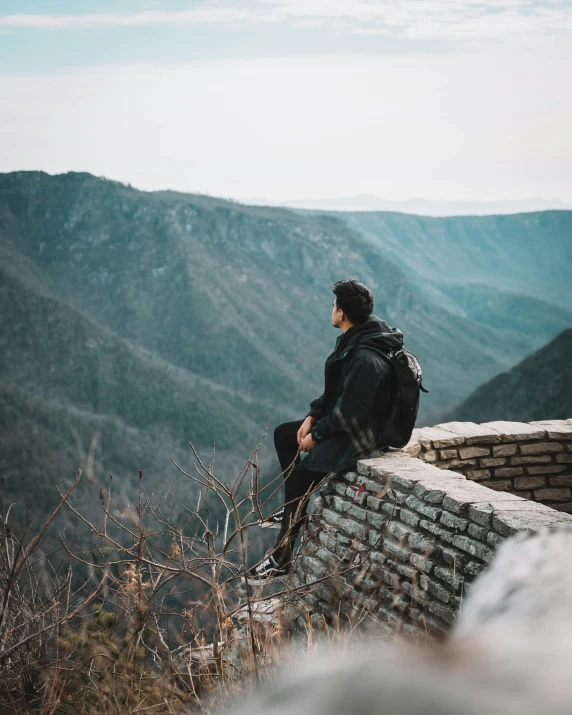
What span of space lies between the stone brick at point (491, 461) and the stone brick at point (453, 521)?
1742mm

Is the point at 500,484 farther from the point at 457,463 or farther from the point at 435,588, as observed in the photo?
the point at 435,588

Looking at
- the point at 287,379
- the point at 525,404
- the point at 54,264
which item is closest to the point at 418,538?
the point at 525,404

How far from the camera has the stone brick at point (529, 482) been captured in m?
5.61

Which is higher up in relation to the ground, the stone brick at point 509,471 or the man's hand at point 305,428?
the man's hand at point 305,428

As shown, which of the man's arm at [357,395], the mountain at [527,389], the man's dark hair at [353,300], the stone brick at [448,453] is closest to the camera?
the man's arm at [357,395]

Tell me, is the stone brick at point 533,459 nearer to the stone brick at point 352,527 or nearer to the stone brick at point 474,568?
the stone brick at point 352,527

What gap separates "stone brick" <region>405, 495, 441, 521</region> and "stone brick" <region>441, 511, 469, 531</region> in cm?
5

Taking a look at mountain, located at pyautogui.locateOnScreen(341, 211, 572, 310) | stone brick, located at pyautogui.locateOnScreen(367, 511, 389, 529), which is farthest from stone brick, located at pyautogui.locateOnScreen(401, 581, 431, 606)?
mountain, located at pyautogui.locateOnScreen(341, 211, 572, 310)

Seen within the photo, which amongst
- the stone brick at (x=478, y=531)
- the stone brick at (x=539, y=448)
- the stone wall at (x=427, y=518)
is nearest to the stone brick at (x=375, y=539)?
the stone wall at (x=427, y=518)

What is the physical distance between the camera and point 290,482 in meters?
4.84

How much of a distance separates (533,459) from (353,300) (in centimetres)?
205

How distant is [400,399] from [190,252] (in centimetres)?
11241

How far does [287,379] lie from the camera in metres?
100

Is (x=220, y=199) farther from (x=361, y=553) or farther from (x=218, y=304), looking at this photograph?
(x=361, y=553)
